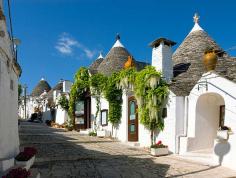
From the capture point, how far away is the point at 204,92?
1275 cm

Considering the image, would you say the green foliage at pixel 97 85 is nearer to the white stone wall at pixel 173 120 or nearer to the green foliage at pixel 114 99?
the green foliage at pixel 114 99

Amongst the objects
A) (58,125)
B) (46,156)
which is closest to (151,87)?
(46,156)

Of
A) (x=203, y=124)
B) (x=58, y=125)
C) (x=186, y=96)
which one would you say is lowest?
(x=58, y=125)

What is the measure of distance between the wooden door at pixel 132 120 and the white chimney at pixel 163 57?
3.21 meters

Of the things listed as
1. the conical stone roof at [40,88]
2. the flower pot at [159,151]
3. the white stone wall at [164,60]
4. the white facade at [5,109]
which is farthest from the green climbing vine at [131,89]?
the conical stone roof at [40,88]

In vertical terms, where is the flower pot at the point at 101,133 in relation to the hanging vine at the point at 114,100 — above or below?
below

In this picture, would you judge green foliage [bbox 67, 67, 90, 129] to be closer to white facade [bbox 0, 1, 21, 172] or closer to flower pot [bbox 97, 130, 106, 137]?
flower pot [bbox 97, 130, 106, 137]

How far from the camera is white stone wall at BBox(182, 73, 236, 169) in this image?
36.7ft

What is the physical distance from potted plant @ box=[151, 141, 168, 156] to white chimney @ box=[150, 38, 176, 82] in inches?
136

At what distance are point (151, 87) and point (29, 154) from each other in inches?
306

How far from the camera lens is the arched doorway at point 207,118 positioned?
1334 centimetres

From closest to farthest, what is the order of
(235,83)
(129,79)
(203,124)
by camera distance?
(235,83) → (203,124) → (129,79)

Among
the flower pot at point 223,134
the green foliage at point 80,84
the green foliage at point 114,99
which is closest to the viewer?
the flower pot at point 223,134

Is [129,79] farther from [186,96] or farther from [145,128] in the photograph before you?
[186,96]
